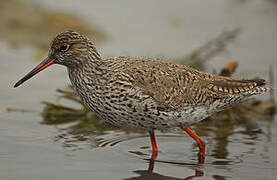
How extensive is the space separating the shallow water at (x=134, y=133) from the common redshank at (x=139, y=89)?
1.60 feet

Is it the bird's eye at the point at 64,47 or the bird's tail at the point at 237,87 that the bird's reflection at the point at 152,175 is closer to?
the bird's tail at the point at 237,87

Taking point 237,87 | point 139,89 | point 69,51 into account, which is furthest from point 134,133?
point 69,51

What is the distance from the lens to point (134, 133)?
29.7ft

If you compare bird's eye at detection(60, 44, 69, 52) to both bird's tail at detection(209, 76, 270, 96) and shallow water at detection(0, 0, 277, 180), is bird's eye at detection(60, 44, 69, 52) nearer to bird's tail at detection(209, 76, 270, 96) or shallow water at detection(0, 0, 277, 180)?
shallow water at detection(0, 0, 277, 180)

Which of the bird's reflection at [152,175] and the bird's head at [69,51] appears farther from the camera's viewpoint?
the bird's head at [69,51]

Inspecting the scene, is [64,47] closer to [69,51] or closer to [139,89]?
→ [69,51]

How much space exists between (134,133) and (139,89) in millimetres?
1626

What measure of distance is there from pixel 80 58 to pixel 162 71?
1.09 metres

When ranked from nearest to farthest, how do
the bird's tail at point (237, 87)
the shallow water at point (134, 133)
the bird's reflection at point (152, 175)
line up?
the bird's reflection at point (152, 175), the shallow water at point (134, 133), the bird's tail at point (237, 87)

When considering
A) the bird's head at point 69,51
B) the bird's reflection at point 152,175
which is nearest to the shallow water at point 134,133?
the bird's reflection at point 152,175

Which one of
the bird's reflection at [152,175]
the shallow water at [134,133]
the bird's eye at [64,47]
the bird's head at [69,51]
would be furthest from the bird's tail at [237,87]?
the bird's eye at [64,47]

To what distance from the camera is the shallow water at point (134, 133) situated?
745 cm

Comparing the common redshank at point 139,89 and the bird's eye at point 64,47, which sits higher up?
the bird's eye at point 64,47

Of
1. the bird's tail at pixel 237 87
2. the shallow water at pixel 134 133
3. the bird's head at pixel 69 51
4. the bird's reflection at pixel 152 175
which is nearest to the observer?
the bird's reflection at pixel 152 175
